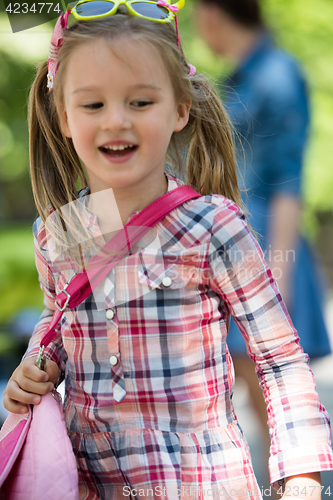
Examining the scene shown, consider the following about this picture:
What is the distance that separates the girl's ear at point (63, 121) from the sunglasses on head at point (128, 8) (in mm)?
227

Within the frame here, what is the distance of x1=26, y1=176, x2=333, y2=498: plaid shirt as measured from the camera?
4.32 feet

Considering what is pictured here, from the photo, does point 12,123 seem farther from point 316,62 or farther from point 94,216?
point 94,216

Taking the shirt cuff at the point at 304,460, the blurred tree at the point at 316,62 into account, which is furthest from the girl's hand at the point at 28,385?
the blurred tree at the point at 316,62

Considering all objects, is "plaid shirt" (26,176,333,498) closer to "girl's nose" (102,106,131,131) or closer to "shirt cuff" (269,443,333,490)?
"shirt cuff" (269,443,333,490)

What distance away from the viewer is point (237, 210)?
139cm

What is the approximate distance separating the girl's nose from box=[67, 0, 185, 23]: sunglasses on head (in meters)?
0.25

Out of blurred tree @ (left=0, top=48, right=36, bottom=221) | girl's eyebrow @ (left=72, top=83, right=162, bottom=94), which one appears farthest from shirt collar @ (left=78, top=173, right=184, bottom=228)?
blurred tree @ (left=0, top=48, right=36, bottom=221)

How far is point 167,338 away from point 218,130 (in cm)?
61

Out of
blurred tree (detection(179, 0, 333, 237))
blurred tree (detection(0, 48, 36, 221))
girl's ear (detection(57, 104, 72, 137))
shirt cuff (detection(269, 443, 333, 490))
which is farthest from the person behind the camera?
blurred tree (detection(179, 0, 333, 237))

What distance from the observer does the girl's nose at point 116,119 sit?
1.27 meters

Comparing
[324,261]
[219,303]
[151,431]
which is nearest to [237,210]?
[219,303]

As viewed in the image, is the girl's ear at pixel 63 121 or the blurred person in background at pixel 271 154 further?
the blurred person in background at pixel 271 154

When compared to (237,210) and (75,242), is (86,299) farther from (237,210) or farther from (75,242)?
(237,210)

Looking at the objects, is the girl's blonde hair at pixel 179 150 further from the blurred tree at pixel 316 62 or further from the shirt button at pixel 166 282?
the blurred tree at pixel 316 62
